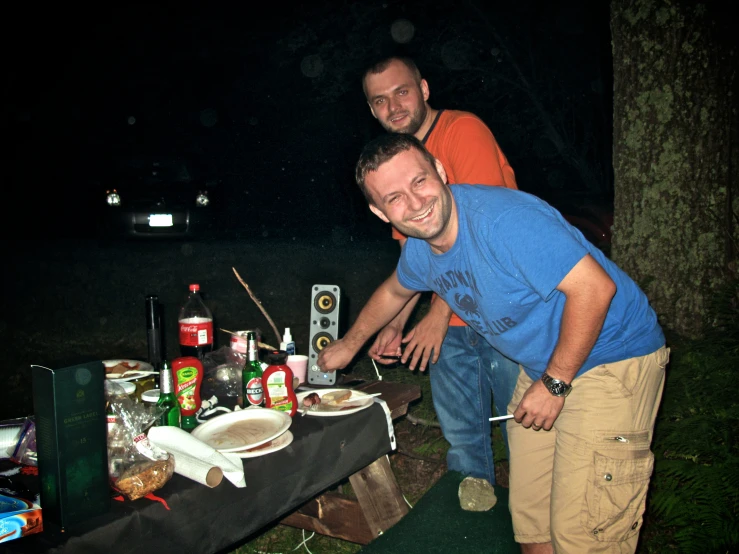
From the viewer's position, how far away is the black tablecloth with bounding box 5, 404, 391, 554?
145cm

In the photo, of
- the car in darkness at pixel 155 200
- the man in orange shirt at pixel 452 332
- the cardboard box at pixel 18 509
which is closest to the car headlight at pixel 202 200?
the car in darkness at pixel 155 200

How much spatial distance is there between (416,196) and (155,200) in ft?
19.4

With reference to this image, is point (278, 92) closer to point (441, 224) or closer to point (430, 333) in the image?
point (430, 333)

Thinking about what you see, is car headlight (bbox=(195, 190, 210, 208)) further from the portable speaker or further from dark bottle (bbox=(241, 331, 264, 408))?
dark bottle (bbox=(241, 331, 264, 408))

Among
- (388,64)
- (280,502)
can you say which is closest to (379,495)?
A: (280,502)

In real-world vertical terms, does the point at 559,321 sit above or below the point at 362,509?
above

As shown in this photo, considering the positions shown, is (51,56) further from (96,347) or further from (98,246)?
(96,347)

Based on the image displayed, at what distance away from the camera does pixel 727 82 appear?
11.6 ft

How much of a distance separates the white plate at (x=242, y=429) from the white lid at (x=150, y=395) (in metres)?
0.23

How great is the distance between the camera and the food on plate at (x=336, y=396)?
2.36 m

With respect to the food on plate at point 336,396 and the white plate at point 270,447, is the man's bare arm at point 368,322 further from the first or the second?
the white plate at point 270,447

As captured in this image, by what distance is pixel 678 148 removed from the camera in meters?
3.62

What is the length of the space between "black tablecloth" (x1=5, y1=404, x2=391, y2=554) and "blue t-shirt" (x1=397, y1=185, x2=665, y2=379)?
2.17ft

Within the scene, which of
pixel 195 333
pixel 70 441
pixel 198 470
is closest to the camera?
pixel 70 441
